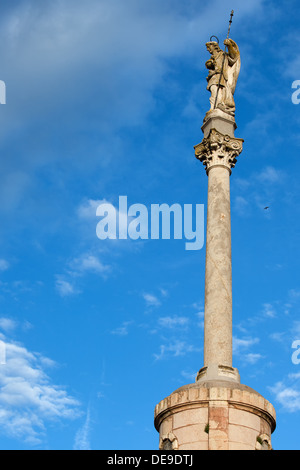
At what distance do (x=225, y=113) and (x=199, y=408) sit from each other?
1161cm

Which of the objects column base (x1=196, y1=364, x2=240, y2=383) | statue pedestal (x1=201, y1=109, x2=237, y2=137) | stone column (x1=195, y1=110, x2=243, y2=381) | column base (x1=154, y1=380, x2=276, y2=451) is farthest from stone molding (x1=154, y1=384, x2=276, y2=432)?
statue pedestal (x1=201, y1=109, x2=237, y2=137)

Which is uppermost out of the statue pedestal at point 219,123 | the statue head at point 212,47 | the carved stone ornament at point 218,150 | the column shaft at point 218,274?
the statue head at point 212,47

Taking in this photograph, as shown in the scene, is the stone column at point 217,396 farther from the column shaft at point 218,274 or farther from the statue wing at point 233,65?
the statue wing at point 233,65

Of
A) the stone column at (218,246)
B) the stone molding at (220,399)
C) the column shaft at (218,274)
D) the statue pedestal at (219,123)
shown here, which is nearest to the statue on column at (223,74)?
the statue pedestal at (219,123)

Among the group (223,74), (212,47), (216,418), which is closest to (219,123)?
(223,74)

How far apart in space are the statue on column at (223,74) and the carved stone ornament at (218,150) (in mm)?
1487

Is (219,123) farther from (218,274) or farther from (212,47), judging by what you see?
(218,274)

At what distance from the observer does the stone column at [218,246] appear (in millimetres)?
21609

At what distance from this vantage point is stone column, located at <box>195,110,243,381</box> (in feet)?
70.9

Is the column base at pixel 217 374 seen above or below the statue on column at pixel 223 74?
below

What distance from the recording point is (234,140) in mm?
25766

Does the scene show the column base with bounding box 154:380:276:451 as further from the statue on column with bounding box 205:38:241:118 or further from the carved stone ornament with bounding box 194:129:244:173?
the statue on column with bounding box 205:38:241:118
